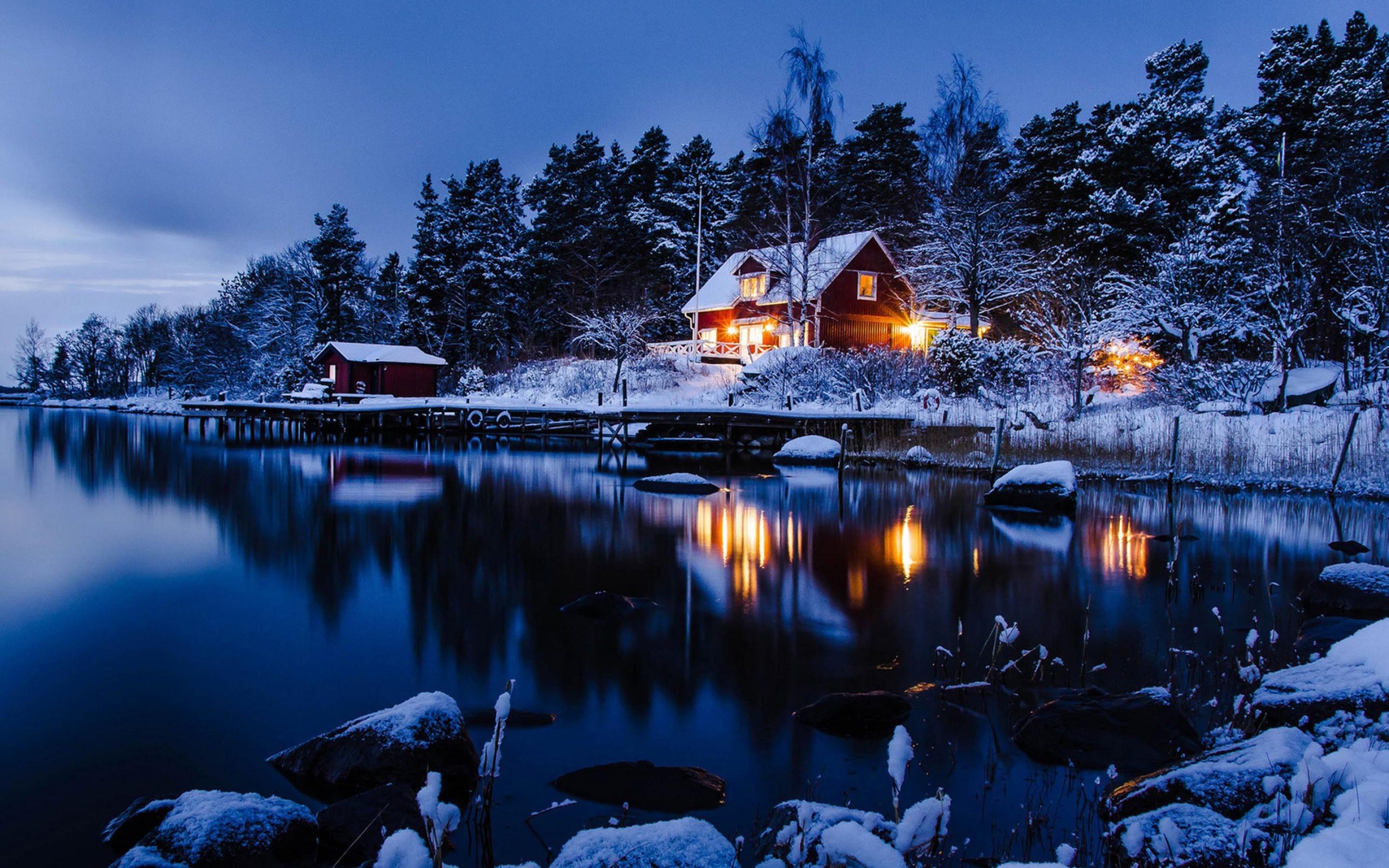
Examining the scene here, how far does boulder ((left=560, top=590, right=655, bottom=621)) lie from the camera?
9.61 m

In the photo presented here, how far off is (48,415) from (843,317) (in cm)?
6959

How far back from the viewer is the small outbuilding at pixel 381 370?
51938mm

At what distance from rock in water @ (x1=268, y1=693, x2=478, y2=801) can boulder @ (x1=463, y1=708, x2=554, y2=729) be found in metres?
0.78

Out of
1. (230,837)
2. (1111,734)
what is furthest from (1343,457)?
(230,837)

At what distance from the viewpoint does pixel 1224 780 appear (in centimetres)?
423

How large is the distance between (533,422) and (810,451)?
19.7m

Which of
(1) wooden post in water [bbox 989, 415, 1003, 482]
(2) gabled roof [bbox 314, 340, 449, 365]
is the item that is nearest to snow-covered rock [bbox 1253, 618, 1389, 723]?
(1) wooden post in water [bbox 989, 415, 1003, 482]

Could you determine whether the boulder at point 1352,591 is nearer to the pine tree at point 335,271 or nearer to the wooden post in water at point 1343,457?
the wooden post in water at point 1343,457

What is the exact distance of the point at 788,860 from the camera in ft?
10.8

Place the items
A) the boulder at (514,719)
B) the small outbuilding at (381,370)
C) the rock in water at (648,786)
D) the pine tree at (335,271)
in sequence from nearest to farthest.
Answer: the rock in water at (648,786) < the boulder at (514,719) < the small outbuilding at (381,370) < the pine tree at (335,271)

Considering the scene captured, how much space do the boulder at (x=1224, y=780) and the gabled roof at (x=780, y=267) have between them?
37083 millimetres

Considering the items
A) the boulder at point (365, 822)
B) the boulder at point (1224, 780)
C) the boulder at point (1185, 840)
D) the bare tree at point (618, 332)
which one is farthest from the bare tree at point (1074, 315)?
the boulder at point (365, 822)

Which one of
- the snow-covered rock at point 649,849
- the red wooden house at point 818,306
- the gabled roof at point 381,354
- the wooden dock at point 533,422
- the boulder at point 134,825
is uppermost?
the red wooden house at point 818,306

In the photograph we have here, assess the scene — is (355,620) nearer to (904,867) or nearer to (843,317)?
(904,867)
